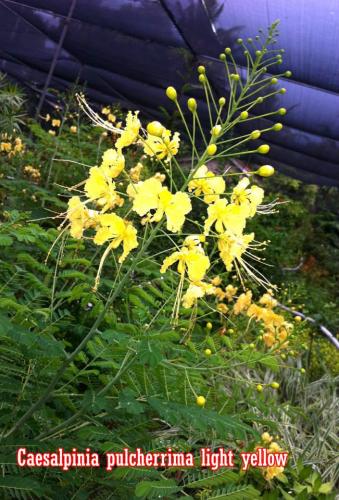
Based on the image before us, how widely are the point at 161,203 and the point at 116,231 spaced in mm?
121

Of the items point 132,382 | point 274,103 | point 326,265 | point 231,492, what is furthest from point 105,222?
point 326,265

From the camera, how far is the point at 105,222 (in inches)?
47.8

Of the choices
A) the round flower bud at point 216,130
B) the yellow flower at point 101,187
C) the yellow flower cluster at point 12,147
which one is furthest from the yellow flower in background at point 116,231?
the yellow flower cluster at point 12,147

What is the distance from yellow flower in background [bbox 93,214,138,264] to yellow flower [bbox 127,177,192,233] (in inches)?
2.4

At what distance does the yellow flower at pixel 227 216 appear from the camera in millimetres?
1223

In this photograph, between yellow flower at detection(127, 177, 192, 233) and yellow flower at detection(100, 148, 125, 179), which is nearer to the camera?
yellow flower at detection(127, 177, 192, 233)

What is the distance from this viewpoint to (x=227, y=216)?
1.23 meters

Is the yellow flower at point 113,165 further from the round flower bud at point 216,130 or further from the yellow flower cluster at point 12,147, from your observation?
the yellow flower cluster at point 12,147

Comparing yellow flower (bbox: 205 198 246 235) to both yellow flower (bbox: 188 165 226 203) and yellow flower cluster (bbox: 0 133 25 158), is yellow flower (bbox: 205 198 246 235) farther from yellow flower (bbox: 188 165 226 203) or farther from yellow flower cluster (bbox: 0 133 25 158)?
yellow flower cluster (bbox: 0 133 25 158)

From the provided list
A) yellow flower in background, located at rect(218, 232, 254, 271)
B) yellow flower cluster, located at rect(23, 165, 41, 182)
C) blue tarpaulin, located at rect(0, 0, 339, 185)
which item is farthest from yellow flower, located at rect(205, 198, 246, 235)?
blue tarpaulin, located at rect(0, 0, 339, 185)

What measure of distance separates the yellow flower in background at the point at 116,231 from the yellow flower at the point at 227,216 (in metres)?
0.17

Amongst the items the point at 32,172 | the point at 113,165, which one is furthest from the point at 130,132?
the point at 32,172

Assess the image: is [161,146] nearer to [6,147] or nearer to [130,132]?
[130,132]

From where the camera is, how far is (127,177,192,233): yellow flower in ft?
3.79
